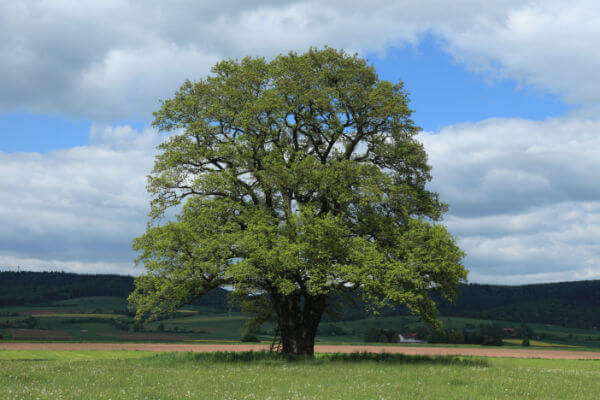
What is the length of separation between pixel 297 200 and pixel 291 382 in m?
16.7

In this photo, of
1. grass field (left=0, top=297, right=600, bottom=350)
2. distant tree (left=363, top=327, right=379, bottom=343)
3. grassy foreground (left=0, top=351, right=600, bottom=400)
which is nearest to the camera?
grassy foreground (left=0, top=351, right=600, bottom=400)

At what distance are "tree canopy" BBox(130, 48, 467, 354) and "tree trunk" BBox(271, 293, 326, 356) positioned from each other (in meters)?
0.08

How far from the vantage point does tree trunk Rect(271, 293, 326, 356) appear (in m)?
36.3

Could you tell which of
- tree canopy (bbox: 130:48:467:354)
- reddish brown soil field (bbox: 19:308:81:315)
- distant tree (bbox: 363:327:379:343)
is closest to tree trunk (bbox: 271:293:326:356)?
tree canopy (bbox: 130:48:467:354)

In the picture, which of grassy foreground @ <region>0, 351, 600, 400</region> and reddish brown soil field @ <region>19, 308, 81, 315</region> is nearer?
grassy foreground @ <region>0, 351, 600, 400</region>

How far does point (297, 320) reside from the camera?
36.6 metres

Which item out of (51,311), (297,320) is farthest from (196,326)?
(297,320)

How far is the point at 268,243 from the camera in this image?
108 ft

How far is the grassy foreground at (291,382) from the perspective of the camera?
18.8 metres

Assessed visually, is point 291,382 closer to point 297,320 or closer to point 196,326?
point 297,320

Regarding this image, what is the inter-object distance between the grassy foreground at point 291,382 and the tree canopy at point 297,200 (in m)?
4.71

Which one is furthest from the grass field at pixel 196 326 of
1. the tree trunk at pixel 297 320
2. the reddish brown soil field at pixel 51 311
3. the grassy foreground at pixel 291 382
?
the grassy foreground at pixel 291 382

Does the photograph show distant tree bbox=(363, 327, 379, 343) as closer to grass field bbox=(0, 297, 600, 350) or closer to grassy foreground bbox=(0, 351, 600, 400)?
grass field bbox=(0, 297, 600, 350)

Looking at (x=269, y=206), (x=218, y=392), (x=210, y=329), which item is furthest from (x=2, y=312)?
(x=218, y=392)
